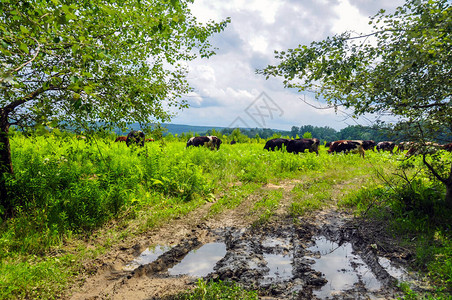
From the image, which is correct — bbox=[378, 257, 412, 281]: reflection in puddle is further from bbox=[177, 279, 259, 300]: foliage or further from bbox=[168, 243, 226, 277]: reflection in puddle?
bbox=[168, 243, 226, 277]: reflection in puddle

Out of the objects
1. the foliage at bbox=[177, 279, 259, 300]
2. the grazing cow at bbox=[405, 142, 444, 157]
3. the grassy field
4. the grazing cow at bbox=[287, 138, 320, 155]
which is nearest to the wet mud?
the foliage at bbox=[177, 279, 259, 300]

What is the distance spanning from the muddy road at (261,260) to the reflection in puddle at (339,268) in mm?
13

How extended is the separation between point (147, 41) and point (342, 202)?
6441 millimetres

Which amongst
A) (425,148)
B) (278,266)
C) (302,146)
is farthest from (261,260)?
(302,146)

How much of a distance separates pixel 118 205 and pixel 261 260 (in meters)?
3.45

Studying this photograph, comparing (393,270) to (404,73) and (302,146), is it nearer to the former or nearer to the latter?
(404,73)

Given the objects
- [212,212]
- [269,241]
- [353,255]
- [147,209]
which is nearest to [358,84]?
[353,255]

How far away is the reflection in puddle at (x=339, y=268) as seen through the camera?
346 centimetres

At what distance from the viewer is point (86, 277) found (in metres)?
3.74

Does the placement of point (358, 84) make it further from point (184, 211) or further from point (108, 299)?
point (108, 299)

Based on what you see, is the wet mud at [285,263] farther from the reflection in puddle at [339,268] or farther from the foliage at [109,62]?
the foliage at [109,62]

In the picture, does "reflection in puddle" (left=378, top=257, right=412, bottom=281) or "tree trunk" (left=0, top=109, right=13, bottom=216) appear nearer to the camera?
"reflection in puddle" (left=378, top=257, right=412, bottom=281)

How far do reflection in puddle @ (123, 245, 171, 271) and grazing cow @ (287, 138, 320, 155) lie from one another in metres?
14.5

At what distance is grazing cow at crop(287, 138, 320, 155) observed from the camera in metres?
17.7
